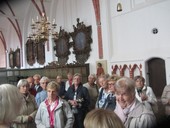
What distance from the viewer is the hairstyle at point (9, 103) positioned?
1496 mm

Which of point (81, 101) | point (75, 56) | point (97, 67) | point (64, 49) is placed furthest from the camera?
point (64, 49)

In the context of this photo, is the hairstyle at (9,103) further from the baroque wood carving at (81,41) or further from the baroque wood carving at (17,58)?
the baroque wood carving at (17,58)

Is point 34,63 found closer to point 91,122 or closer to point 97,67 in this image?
point 97,67

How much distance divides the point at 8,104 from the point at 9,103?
12mm

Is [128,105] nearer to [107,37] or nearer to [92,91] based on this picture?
[92,91]

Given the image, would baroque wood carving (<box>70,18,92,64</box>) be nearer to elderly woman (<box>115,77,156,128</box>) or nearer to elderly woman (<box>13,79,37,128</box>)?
elderly woman (<box>13,79,37,128</box>)

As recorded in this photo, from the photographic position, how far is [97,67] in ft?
34.2

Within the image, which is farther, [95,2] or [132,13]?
[95,2]

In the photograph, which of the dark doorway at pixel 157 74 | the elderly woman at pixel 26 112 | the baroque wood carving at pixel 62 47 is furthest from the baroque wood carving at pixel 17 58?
the elderly woman at pixel 26 112

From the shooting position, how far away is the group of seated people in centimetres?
138

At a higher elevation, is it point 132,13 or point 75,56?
point 132,13

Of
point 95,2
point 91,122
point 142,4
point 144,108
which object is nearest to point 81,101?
point 144,108

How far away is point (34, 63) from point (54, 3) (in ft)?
15.0

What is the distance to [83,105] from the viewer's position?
5125 mm
